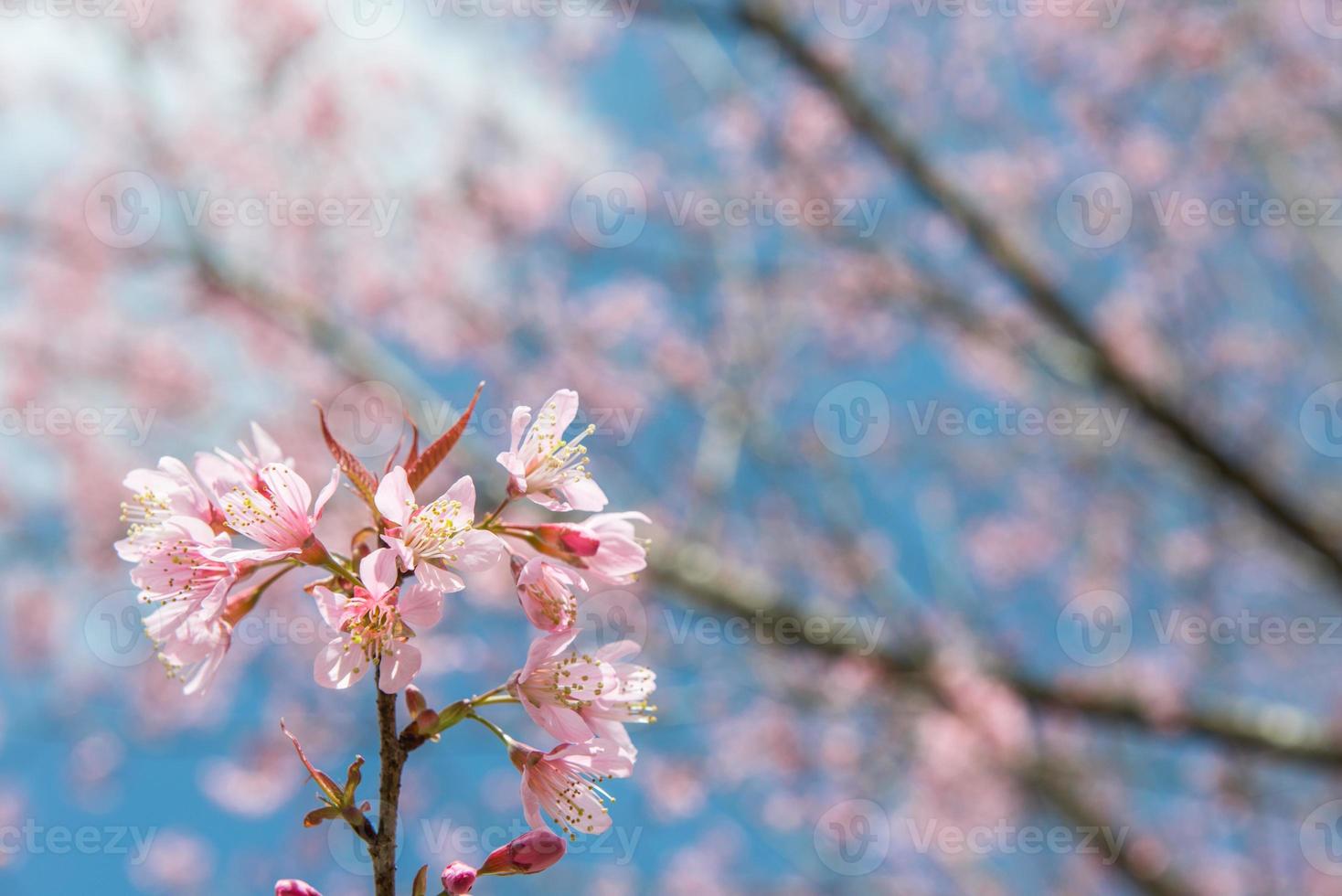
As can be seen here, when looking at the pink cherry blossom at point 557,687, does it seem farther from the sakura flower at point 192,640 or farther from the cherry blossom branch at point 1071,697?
the cherry blossom branch at point 1071,697

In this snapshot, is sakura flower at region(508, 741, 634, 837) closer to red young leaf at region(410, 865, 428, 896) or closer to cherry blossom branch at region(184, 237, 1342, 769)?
red young leaf at region(410, 865, 428, 896)

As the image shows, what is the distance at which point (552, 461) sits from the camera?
133 centimetres

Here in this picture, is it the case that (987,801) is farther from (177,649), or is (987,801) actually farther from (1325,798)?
(177,649)

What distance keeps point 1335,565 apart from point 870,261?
10.5ft

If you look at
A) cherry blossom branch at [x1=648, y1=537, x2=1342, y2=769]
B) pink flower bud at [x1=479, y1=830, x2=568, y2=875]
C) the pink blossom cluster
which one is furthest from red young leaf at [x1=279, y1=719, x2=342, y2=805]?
cherry blossom branch at [x1=648, y1=537, x2=1342, y2=769]

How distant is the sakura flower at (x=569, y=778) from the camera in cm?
116

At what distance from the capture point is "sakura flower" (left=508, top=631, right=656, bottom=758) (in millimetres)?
1101

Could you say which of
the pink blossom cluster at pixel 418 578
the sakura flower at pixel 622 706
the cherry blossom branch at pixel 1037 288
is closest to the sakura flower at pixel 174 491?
the pink blossom cluster at pixel 418 578

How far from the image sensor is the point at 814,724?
25.0 feet

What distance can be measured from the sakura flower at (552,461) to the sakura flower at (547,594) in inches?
6.6

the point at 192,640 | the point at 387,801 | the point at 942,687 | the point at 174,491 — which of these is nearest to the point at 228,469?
the point at 174,491

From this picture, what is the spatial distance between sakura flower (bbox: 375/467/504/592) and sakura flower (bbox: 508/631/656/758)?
120 millimetres

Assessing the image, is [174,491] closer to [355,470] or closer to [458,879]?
[355,470]

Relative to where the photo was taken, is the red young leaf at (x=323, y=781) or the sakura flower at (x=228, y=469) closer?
the red young leaf at (x=323, y=781)
